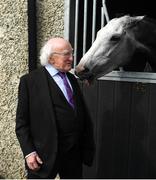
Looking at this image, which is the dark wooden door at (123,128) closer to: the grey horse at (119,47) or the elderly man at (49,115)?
the grey horse at (119,47)

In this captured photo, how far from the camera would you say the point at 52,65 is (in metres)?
3.43

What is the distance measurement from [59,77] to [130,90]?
1211 mm

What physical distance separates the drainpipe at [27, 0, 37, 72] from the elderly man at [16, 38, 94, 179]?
1.35m

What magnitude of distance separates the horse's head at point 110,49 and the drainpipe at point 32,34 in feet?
2.73

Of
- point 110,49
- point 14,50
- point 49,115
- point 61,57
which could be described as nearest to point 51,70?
point 61,57

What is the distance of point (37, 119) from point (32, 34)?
62.5 inches

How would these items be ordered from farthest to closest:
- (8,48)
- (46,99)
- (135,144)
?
(8,48), (135,144), (46,99)

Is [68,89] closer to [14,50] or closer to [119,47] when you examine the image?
[119,47]

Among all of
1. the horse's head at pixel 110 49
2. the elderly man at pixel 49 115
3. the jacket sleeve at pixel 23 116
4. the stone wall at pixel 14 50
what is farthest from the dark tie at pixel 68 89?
the stone wall at pixel 14 50

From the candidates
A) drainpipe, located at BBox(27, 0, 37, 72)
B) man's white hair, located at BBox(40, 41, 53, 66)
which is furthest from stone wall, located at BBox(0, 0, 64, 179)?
man's white hair, located at BBox(40, 41, 53, 66)

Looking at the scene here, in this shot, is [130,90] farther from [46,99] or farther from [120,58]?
[46,99]

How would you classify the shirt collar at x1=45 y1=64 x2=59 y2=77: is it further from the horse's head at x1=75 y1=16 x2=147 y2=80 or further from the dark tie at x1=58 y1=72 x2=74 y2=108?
the horse's head at x1=75 y1=16 x2=147 y2=80

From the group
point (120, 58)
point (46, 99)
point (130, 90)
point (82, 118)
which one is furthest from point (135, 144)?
point (46, 99)

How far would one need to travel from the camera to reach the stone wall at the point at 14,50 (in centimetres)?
476
